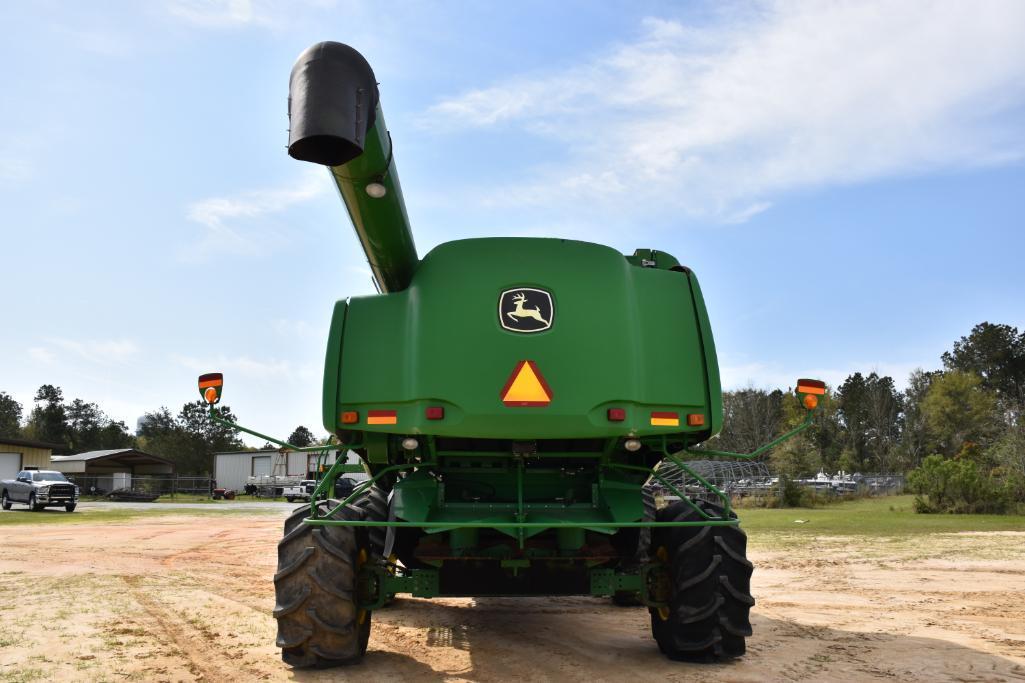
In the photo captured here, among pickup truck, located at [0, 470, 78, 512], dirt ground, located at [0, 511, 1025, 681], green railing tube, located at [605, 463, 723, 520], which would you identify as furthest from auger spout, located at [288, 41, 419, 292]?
pickup truck, located at [0, 470, 78, 512]

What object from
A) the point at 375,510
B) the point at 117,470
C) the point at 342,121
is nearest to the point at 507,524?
the point at 375,510

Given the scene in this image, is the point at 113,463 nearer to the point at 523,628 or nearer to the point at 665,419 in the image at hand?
the point at 523,628

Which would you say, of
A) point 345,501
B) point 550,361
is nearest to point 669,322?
point 550,361

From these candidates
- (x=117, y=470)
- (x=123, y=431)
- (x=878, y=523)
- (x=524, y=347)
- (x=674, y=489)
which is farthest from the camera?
(x=123, y=431)

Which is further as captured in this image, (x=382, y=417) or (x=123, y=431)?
(x=123, y=431)

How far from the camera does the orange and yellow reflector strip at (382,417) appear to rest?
18.3ft

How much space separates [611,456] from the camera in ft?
20.4

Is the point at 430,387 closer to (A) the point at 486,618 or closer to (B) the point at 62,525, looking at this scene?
(A) the point at 486,618

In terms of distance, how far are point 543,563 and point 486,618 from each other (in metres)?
2.43

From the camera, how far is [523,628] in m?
7.32

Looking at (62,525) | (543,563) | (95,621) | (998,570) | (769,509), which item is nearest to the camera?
(543,563)

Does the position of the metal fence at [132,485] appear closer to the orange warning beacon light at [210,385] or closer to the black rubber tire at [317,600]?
the orange warning beacon light at [210,385]

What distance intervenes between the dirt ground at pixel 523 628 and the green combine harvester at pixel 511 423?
54 centimetres

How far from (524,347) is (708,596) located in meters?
2.20
